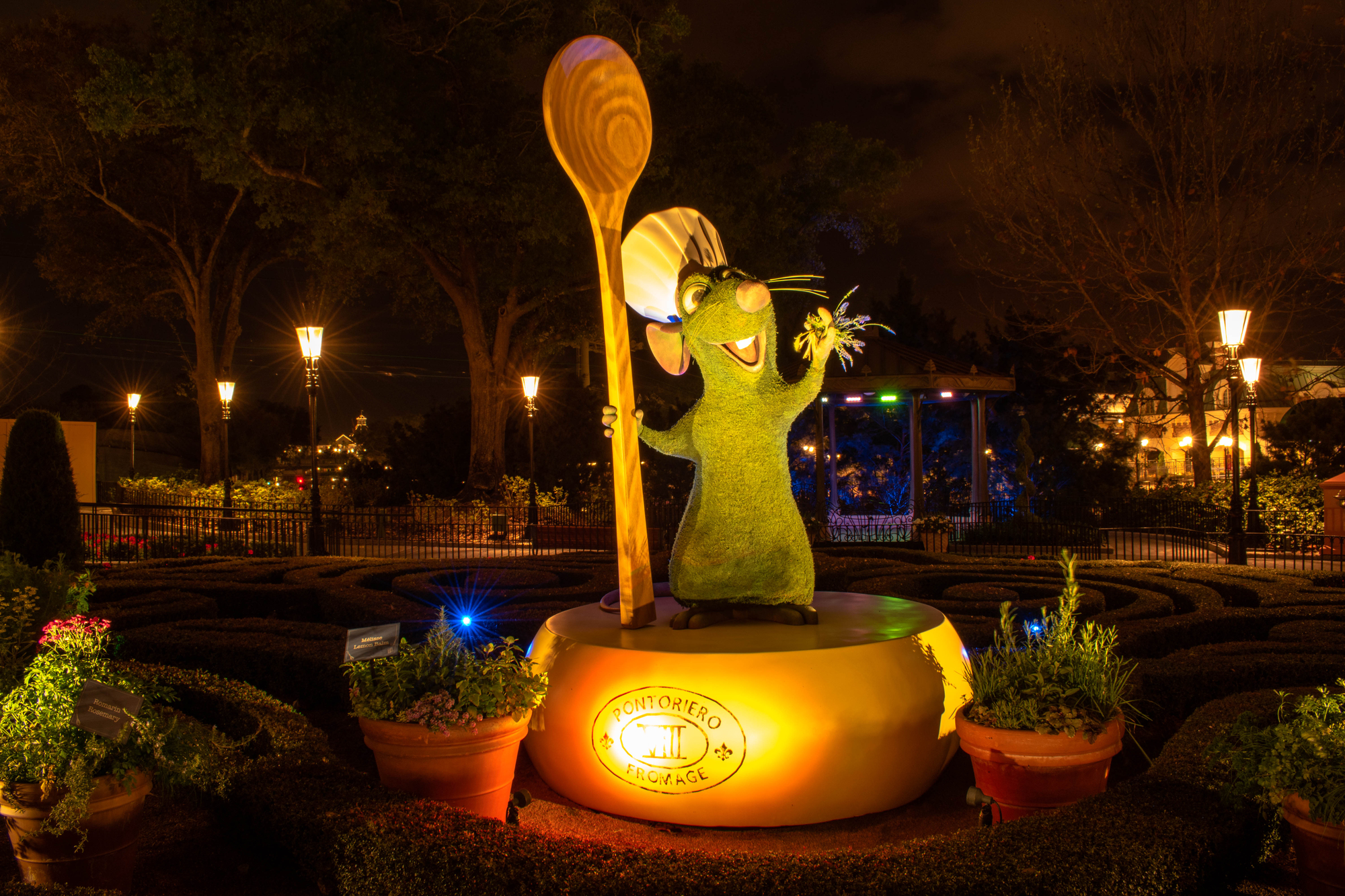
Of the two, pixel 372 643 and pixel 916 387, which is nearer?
pixel 372 643

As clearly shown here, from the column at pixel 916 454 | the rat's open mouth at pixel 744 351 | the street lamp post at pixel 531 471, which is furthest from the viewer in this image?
the column at pixel 916 454

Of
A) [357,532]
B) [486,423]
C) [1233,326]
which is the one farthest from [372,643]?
[486,423]

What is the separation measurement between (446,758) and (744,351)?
2.75m

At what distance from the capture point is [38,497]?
13.1 metres

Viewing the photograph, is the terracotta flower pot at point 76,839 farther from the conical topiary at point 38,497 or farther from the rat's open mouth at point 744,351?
the conical topiary at point 38,497

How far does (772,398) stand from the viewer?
214 inches

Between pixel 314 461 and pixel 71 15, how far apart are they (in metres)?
15.8

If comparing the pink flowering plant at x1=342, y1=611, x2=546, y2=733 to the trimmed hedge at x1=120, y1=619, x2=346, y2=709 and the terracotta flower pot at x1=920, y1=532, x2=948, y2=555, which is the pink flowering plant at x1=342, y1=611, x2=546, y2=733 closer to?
the trimmed hedge at x1=120, y1=619, x2=346, y2=709

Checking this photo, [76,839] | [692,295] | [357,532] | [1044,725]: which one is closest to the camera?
[76,839]

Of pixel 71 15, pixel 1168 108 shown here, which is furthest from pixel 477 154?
pixel 1168 108

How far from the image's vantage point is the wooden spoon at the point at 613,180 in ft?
16.6

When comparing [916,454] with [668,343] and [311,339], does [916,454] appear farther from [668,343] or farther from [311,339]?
[668,343]

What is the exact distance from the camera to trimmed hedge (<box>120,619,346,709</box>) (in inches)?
247

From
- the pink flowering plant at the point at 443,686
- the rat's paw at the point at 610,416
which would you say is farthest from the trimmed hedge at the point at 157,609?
the rat's paw at the point at 610,416
